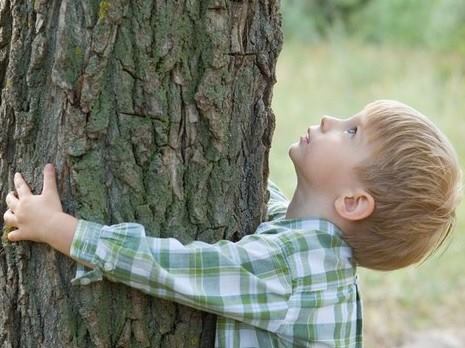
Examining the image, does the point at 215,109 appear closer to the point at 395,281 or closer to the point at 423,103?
the point at 395,281

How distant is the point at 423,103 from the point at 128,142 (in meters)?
6.80

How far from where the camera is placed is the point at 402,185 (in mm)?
2076

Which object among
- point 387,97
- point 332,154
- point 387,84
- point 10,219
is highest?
point 387,84

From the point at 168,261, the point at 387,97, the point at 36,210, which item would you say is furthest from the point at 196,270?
the point at 387,97

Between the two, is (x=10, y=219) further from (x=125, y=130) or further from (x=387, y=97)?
(x=387, y=97)

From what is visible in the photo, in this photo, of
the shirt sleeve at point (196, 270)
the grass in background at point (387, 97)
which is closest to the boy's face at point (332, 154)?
the shirt sleeve at point (196, 270)

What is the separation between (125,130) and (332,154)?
0.52m

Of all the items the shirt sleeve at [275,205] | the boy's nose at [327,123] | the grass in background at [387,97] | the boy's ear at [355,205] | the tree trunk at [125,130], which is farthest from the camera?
the grass in background at [387,97]

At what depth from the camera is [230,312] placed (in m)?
1.93

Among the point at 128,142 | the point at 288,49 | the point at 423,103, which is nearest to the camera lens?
the point at 128,142

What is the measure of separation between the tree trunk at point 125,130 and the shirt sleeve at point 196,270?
0.06m

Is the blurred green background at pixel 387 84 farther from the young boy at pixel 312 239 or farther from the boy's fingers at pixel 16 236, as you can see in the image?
the boy's fingers at pixel 16 236

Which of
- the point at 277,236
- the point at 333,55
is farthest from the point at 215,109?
the point at 333,55

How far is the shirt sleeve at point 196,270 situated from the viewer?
1.88 m
